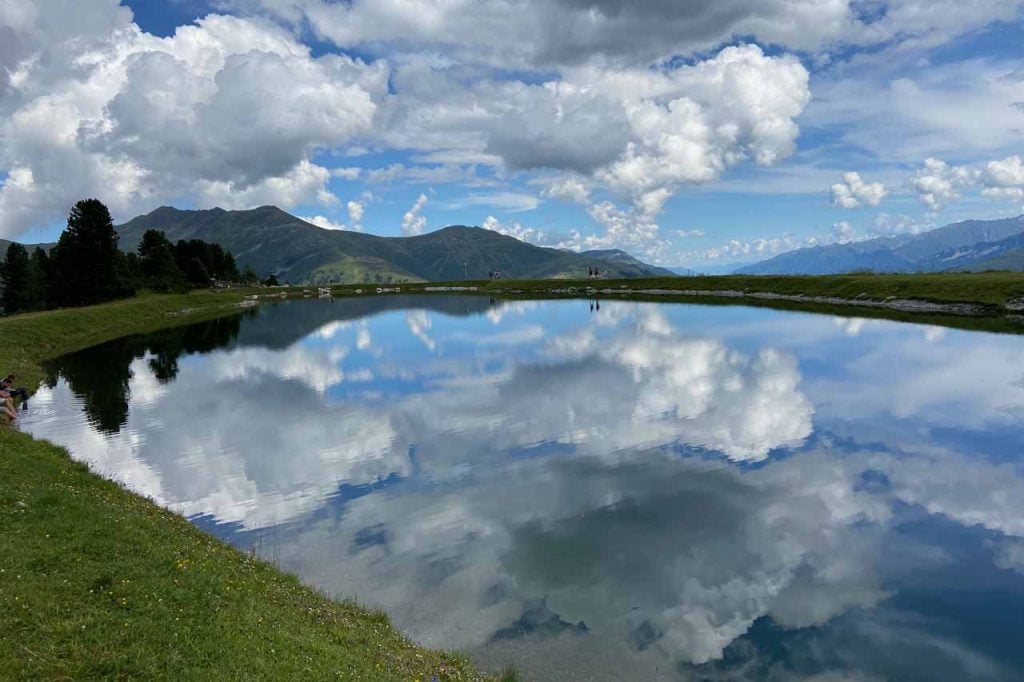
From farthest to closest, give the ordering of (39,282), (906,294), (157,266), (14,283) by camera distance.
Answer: (157,266), (39,282), (14,283), (906,294)

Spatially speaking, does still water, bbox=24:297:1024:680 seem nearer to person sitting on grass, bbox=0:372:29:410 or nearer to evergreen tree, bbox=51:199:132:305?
person sitting on grass, bbox=0:372:29:410

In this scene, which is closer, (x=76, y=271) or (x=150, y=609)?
(x=150, y=609)

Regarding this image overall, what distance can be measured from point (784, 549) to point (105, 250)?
525 ft

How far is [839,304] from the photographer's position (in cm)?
13812

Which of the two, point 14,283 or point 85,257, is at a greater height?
point 85,257

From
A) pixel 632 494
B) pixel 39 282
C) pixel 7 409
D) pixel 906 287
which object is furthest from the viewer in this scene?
pixel 39 282

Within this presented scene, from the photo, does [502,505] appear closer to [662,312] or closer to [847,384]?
[847,384]

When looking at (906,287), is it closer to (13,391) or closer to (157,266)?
(13,391)

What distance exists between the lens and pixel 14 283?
515 feet

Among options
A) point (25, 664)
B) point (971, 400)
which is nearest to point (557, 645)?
point (25, 664)

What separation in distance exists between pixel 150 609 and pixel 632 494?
23.0 m

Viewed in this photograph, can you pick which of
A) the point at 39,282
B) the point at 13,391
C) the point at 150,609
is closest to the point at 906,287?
the point at 150,609

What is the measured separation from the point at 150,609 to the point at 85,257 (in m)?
153

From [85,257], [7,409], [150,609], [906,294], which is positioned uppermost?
[85,257]
